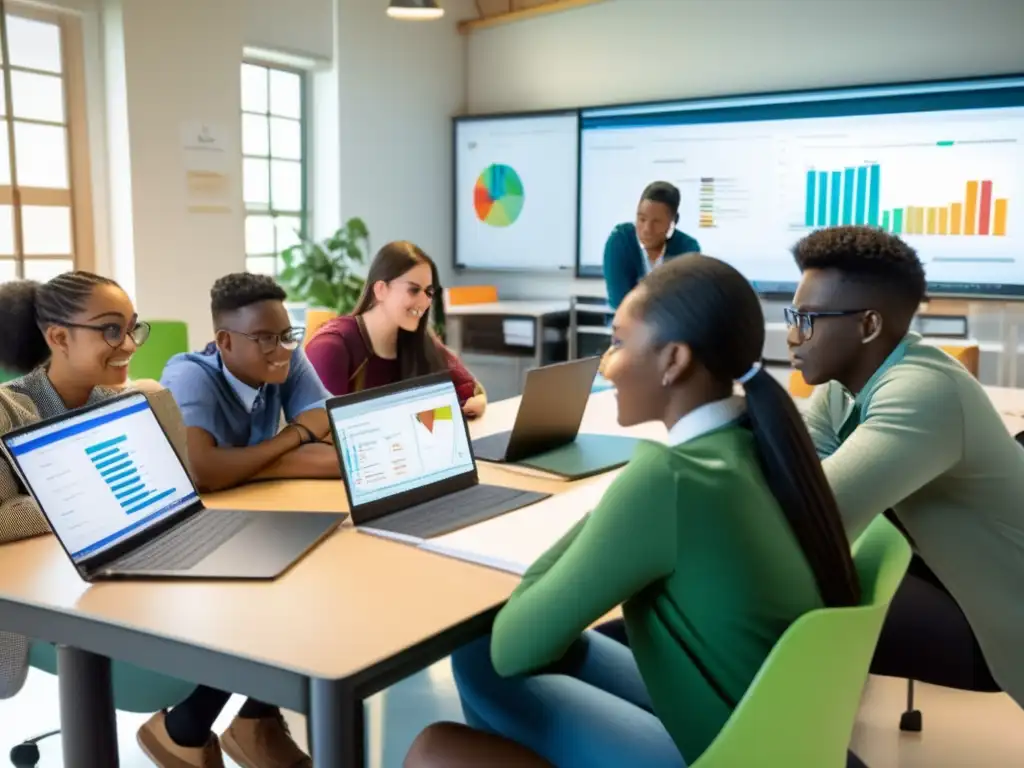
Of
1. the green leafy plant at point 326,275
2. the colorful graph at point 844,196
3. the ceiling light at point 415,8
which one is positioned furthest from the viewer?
the green leafy plant at point 326,275

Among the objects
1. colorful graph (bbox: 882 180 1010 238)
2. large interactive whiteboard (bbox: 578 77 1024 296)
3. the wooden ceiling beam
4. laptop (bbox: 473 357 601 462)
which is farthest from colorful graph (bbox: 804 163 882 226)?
laptop (bbox: 473 357 601 462)

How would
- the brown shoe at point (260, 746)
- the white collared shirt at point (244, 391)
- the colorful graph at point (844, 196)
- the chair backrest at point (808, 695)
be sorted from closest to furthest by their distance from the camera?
the chair backrest at point (808, 695) < the brown shoe at point (260, 746) < the white collared shirt at point (244, 391) < the colorful graph at point (844, 196)

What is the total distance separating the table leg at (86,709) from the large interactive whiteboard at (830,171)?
486 centimetres

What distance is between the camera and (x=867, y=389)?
1.79m

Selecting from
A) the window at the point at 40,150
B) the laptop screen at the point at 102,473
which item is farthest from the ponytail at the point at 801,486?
the window at the point at 40,150

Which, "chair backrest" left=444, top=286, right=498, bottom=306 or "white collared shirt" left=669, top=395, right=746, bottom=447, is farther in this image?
"chair backrest" left=444, top=286, right=498, bottom=306

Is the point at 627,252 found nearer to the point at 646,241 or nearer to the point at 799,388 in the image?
the point at 646,241

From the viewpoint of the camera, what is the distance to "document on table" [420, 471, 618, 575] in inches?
66.0

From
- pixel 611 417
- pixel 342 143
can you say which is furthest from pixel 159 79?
pixel 611 417

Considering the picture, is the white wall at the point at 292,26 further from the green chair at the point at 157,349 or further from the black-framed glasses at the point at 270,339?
the black-framed glasses at the point at 270,339

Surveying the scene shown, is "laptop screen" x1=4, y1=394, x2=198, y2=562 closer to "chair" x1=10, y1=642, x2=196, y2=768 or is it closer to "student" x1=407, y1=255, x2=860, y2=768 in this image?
"chair" x1=10, y1=642, x2=196, y2=768

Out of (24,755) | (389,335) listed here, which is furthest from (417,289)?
(24,755)

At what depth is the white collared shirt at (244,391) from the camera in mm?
2309

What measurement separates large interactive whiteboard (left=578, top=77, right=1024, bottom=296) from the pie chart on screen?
519 mm
